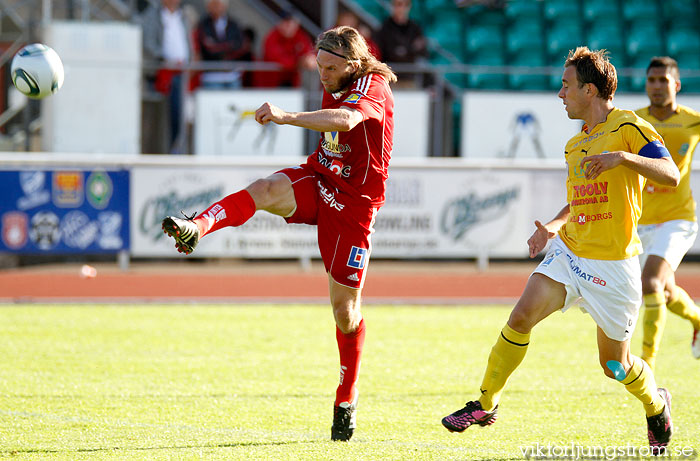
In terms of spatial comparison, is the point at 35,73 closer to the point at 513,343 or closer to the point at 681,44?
the point at 513,343

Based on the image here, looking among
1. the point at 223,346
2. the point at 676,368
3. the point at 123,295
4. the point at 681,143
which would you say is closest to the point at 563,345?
the point at 676,368

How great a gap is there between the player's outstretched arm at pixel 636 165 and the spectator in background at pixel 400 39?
11.0 metres

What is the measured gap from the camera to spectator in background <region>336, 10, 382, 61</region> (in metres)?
14.9

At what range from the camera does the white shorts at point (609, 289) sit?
4.83 meters

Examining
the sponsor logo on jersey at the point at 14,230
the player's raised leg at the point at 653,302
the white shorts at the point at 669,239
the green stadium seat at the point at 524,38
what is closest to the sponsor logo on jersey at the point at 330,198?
the player's raised leg at the point at 653,302

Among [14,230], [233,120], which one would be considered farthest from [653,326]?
[14,230]

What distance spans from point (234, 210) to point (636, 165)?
2.16m

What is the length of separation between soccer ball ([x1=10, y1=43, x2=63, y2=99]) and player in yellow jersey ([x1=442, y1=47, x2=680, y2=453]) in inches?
129

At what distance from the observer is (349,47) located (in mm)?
5254

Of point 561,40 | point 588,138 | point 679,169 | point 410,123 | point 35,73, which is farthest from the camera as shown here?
point 561,40

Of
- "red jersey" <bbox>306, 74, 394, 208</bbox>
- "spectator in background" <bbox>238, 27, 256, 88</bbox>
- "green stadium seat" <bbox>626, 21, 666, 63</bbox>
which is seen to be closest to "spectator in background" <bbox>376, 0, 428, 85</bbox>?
"spectator in background" <bbox>238, 27, 256, 88</bbox>

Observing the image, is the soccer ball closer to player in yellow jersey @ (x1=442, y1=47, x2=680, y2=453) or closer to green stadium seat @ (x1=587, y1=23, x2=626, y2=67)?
player in yellow jersey @ (x1=442, y1=47, x2=680, y2=453)

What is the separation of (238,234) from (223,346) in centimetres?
565

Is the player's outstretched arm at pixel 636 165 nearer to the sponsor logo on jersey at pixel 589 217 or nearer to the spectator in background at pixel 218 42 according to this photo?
the sponsor logo on jersey at pixel 589 217
